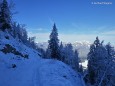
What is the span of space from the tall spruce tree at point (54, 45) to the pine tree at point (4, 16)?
50.1 ft

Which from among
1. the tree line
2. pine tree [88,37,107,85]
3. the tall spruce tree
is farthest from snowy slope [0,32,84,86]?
the tall spruce tree

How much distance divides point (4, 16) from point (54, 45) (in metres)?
18.4

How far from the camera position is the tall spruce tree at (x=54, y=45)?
64.9 m

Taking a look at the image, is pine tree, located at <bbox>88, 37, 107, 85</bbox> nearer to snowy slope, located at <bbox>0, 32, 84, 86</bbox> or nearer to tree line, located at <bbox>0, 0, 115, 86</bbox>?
tree line, located at <bbox>0, 0, 115, 86</bbox>

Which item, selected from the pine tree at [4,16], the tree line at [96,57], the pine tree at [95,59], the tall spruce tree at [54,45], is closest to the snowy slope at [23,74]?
the tree line at [96,57]

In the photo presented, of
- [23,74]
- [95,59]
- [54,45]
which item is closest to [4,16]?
[54,45]

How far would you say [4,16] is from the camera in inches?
2208

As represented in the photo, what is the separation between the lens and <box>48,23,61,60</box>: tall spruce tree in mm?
64875

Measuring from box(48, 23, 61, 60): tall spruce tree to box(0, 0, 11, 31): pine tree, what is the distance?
50.1 feet

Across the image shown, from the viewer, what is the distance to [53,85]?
2761cm

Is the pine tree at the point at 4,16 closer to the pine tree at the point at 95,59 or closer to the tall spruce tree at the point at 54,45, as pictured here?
the tall spruce tree at the point at 54,45

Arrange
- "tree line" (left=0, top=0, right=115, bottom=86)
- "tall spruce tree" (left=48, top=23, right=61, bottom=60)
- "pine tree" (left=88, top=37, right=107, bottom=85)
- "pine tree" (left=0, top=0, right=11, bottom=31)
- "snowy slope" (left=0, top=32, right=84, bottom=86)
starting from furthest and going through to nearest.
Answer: "tall spruce tree" (left=48, top=23, right=61, bottom=60) < "pine tree" (left=0, top=0, right=11, bottom=31) < "pine tree" (left=88, top=37, right=107, bottom=85) < "tree line" (left=0, top=0, right=115, bottom=86) < "snowy slope" (left=0, top=32, right=84, bottom=86)

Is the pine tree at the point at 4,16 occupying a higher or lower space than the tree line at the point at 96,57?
higher

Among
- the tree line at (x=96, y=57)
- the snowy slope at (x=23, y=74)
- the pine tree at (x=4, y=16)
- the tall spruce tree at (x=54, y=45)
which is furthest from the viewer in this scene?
the tall spruce tree at (x=54, y=45)
